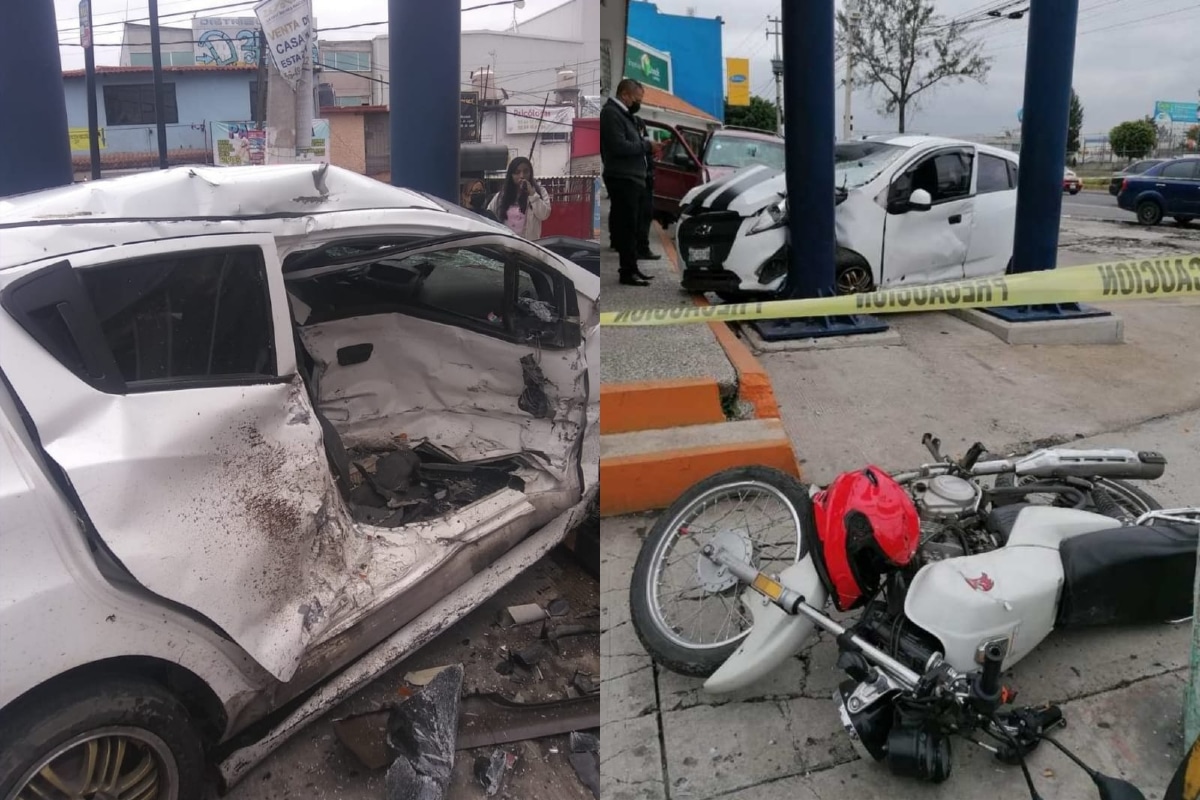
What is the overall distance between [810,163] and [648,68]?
1138 centimetres

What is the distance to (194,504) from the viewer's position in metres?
2.19

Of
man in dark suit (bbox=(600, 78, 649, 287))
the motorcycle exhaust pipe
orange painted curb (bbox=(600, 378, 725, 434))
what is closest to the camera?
the motorcycle exhaust pipe

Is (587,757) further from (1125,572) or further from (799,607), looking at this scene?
(1125,572)

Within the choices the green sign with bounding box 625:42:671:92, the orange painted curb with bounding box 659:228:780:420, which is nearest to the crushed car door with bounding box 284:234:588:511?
the orange painted curb with bounding box 659:228:780:420

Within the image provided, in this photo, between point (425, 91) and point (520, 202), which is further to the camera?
point (520, 202)

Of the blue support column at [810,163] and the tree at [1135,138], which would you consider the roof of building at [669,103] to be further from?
the tree at [1135,138]

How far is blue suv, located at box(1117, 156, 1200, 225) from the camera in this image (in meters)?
16.2

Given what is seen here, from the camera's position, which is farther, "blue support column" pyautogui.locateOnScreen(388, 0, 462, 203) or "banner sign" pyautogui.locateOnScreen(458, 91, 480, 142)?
"banner sign" pyautogui.locateOnScreen(458, 91, 480, 142)

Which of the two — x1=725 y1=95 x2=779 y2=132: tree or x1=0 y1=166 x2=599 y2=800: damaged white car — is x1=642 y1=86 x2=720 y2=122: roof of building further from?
x1=725 y1=95 x2=779 y2=132: tree

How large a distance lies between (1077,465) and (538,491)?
202 centimetres

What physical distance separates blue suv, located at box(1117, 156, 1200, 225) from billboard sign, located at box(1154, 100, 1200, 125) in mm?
26566

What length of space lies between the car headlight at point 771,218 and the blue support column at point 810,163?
28cm

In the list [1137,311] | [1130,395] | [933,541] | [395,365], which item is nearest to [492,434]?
[395,365]

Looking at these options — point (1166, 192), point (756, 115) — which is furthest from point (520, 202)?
point (756, 115)
